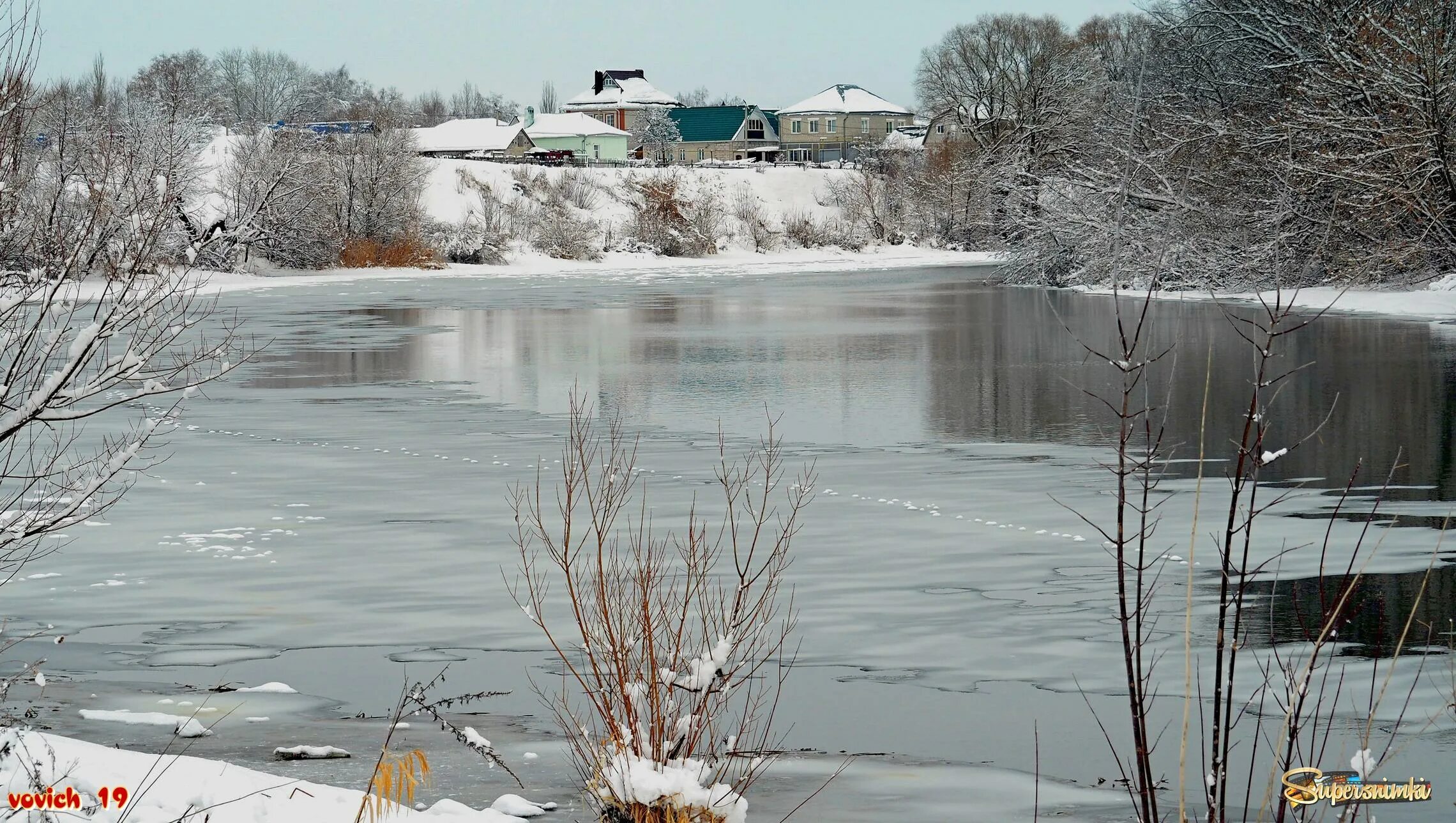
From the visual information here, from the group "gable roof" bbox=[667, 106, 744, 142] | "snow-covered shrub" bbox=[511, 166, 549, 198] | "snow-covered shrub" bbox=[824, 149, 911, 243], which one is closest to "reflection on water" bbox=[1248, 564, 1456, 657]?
"snow-covered shrub" bbox=[511, 166, 549, 198]

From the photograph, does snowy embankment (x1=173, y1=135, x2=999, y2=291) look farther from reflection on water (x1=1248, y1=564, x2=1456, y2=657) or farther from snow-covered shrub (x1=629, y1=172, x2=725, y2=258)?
reflection on water (x1=1248, y1=564, x2=1456, y2=657)

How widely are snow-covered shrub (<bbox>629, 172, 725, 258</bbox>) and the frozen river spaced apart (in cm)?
5403

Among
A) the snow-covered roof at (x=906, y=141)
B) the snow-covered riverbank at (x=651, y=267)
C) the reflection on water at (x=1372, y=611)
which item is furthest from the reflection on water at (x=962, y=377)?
the snow-covered roof at (x=906, y=141)

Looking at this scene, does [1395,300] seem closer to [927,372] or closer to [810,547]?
[927,372]

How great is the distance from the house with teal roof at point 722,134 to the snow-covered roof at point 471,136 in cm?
2432

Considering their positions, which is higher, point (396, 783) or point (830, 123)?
point (830, 123)

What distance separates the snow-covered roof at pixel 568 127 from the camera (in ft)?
404

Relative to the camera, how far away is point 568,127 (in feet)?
406

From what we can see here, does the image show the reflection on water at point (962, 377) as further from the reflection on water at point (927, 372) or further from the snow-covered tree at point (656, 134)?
the snow-covered tree at point (656, 134)

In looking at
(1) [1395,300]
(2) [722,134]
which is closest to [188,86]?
(1) [1395,300]

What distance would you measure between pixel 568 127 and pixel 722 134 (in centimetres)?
1798

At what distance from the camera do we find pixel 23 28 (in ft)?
22.1

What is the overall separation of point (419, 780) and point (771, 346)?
69.5ft

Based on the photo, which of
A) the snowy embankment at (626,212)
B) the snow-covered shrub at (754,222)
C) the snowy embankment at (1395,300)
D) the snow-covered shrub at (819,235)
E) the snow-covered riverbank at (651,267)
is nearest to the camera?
the snowy embankment at (1395,300)
